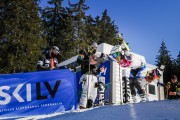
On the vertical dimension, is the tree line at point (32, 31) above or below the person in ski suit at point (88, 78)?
above

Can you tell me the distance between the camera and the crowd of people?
8766mm

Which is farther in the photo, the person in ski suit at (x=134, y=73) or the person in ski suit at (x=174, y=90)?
the person in ski suit at (x=174, y=90)

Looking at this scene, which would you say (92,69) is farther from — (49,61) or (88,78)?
(49,61)

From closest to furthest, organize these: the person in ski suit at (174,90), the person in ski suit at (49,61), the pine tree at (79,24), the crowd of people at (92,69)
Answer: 1. the crowd of people at (92,69)
2. the person in ski suit at (49,61)
3. the person in ski suit at (174,90)
4. the pine tree at (79,24)

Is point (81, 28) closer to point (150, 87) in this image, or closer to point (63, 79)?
point (150, 87)

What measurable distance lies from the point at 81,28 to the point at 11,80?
37.5 meters

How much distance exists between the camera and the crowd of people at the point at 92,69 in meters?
8.77

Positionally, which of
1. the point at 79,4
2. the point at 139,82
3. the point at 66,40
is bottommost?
the point at 139,82

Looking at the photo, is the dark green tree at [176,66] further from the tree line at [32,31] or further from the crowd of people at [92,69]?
the crowd of people at [92,69]

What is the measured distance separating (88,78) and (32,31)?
→ 25796 millimetres

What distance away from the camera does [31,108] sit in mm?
8742

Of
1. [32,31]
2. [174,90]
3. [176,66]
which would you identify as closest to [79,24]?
[32,31]

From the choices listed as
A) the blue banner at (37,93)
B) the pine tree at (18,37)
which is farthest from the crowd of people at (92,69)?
the pine tree at (18,37)

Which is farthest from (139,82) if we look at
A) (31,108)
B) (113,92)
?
(113,92)
